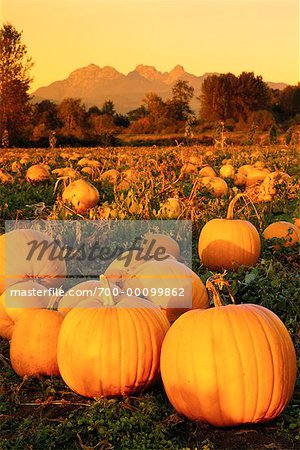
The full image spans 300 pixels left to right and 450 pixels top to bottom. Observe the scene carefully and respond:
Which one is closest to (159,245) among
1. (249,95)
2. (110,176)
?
(110,176)

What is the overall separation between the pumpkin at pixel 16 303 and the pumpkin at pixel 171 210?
2.84 metres

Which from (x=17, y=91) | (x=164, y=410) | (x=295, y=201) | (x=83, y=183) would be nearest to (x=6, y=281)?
(x=164, y=410)

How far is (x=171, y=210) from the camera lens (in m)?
6.88

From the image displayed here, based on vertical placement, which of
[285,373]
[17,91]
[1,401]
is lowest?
[1,401]

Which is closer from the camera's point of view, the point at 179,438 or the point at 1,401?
the point at 179,438

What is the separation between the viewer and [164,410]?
3.07 meters

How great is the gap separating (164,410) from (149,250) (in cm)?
198

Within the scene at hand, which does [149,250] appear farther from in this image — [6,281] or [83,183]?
[83,183]

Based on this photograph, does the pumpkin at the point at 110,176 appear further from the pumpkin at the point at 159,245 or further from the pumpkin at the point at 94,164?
the pumpkin at the point at 159,245

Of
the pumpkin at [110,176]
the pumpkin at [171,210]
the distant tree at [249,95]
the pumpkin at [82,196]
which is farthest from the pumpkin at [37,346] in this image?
the distant tree at [249,95]

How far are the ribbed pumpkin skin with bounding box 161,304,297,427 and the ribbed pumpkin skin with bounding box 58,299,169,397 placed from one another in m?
0.26

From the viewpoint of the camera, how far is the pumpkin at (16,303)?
404cm

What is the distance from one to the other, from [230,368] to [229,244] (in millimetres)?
2781

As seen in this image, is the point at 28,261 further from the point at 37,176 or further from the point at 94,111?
the point at 94,111
